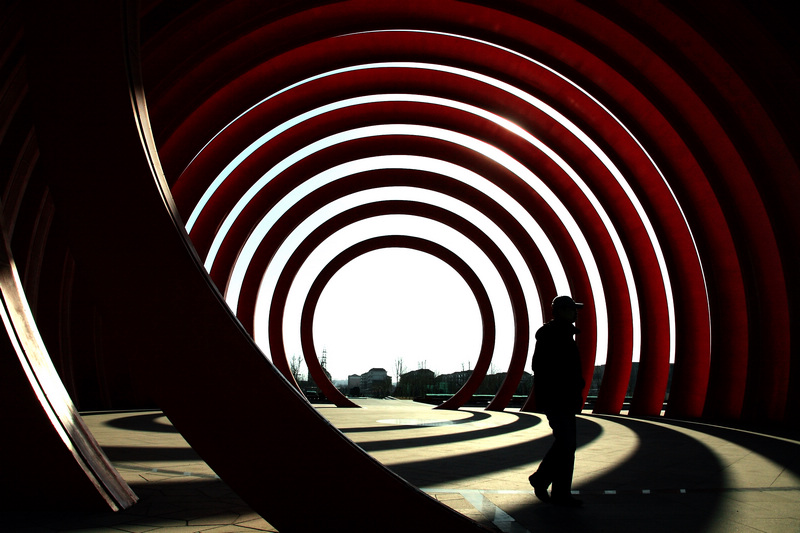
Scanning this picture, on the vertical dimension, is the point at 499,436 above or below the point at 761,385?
below

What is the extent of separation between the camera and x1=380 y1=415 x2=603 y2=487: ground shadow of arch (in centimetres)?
476

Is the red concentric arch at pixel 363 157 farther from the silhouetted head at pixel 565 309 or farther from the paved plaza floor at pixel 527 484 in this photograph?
the silhouetted head at pixel 565 309

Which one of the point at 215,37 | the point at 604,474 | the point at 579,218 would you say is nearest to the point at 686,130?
the point at 579,218

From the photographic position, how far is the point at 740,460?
6.04m

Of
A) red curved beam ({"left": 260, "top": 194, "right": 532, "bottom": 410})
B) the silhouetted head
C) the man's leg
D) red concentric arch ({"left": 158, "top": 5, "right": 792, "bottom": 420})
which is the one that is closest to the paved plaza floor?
the man's leg

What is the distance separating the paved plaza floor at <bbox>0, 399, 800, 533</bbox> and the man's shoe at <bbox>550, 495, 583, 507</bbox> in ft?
0.28

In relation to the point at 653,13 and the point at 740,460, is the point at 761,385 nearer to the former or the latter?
the point at 740,460

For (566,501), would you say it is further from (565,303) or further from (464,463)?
(464,463)

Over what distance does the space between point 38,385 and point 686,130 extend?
1201cm

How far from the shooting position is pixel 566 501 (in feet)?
12.1

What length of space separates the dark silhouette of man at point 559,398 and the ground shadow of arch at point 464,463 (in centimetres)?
112

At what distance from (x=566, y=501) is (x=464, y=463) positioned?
6.77 ft

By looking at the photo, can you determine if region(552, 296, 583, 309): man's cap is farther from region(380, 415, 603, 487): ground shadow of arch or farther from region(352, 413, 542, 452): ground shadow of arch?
region(352, 413, 542, 452): ground shadow of arch

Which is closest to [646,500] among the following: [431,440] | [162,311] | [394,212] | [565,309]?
[565,309]
